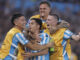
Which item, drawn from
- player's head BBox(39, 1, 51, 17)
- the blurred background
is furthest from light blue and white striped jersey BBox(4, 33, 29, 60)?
the blurred background

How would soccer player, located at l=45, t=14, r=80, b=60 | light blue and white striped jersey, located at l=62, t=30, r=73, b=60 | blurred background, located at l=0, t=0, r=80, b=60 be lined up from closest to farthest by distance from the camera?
1. light blue and white striped jersey, located at l=62, t=30, r=73, b=60
2. soccer player, located at l=45, t=14, r=80, b=60
3. blurred background, located at l=0, t=0, r=80, b=60

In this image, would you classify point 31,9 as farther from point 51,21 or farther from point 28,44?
point 28,44

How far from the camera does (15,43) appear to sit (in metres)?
6.74

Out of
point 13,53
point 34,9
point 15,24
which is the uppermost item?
point 15,24

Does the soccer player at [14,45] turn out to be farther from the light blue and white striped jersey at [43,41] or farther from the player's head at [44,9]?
the player's head at [44,9]

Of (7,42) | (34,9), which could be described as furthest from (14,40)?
(34,9)

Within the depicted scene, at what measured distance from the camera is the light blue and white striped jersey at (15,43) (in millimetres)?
6723

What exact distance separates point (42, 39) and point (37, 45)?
18 centimetres

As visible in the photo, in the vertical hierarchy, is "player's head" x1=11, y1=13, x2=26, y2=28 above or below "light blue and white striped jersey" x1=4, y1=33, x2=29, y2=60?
above

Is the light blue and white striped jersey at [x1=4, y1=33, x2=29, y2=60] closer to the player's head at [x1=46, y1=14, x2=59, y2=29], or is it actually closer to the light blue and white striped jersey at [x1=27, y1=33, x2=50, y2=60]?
the light blue and white striped jersey at [x1=27, y1=33, x2=50, y2=60]

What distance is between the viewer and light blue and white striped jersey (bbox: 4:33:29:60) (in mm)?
6723

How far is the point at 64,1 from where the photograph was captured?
14.1 metres

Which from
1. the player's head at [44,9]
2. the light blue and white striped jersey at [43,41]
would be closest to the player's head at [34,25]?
the light blue and white striped jersey at [43,41]

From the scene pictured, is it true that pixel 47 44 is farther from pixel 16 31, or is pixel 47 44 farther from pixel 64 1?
pixel 64 1
